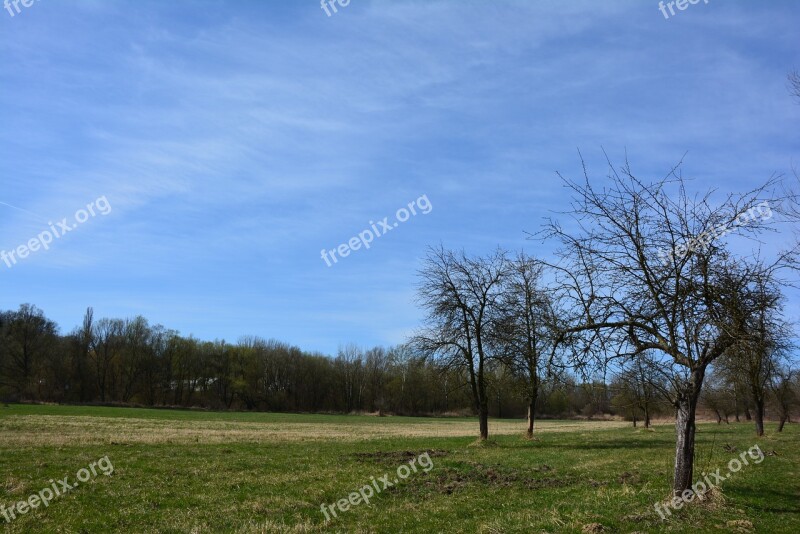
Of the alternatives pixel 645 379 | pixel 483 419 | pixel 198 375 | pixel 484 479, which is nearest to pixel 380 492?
pixel 484 479

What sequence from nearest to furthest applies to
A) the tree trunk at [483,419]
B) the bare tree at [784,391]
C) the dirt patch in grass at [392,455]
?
the dirt patch in grass at [392,455] → the tree trunk at [483,419] → the bare tree at [784,391]

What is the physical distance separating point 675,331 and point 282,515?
879 cm

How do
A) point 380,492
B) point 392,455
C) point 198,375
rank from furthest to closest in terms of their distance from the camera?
1. point 198,375
2. point 392,455
3. point 380,492

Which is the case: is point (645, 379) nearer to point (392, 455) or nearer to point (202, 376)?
point (392, 455)

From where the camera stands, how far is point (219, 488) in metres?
14.2

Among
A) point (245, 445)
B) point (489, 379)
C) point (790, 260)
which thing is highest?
point (790, 260)

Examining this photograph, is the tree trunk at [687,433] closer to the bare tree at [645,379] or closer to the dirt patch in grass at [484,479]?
the bare tree at [645,379]

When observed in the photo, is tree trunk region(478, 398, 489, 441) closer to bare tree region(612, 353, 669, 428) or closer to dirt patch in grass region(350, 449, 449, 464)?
dirt patch in grass region(350, 449, 449, 464)

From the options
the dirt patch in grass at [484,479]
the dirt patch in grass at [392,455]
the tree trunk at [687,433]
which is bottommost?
the dirt patch in grass at [392,455]

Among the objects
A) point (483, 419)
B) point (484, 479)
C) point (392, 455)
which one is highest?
point (483, 419)

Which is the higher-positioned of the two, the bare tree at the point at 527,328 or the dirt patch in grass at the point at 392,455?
the bare tree at the point at 527,328

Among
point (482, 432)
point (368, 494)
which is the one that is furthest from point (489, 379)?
point (368, 494)

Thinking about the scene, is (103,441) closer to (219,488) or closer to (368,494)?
(219,488)

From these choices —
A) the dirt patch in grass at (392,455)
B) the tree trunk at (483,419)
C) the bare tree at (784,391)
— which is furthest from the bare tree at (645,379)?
the bare tree at (784,391)
